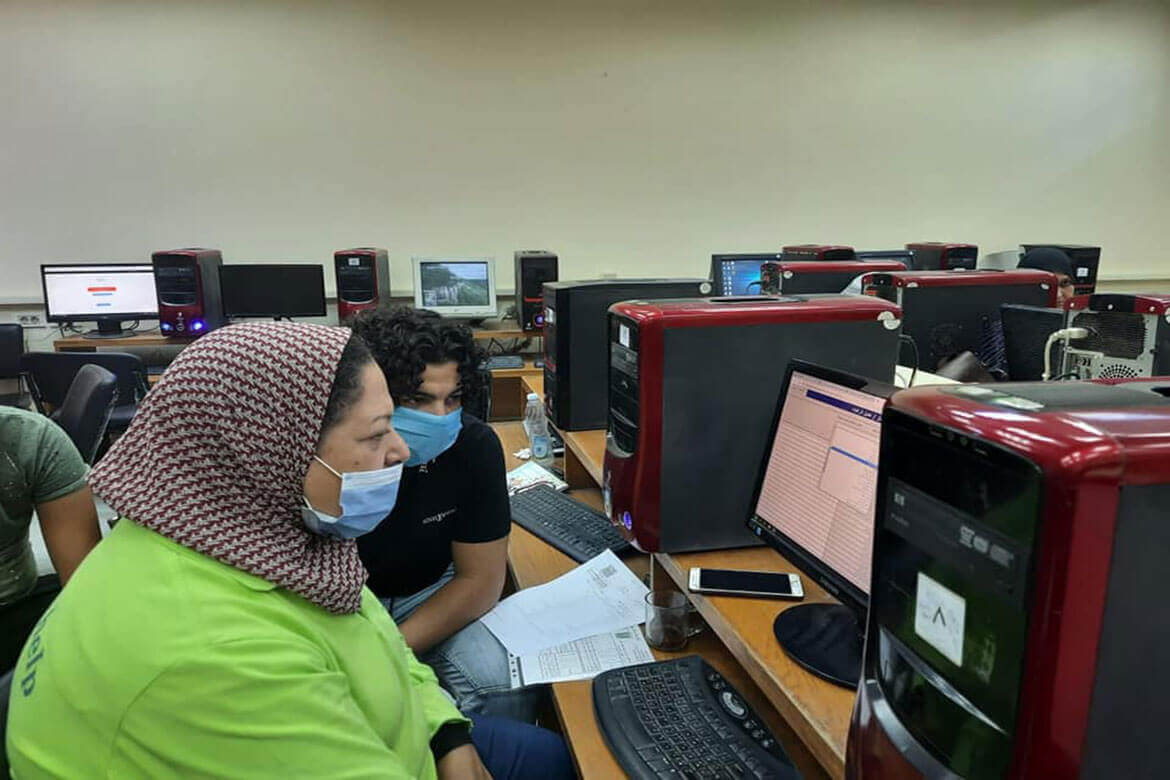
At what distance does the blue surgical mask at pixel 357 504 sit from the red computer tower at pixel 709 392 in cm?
46

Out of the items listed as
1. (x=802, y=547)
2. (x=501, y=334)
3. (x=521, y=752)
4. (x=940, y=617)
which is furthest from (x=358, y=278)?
(x=940, y=617)

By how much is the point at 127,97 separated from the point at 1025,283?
4834mm

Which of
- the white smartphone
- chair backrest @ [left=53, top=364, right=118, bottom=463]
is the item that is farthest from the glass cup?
chair backrest @ [left=53, top=364, right=118, bottom=463]

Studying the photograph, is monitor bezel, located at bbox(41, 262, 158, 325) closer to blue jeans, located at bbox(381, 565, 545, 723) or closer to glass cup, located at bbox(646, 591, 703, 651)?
blue jeans, located at bbox(381, 565, 545, 723)

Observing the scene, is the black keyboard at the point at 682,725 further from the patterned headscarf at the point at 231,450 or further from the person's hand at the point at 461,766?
the patterned headscarf at the point at 231,450

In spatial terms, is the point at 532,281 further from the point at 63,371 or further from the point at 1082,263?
the point at 1082,263

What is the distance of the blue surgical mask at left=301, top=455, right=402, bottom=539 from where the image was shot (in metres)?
0.92

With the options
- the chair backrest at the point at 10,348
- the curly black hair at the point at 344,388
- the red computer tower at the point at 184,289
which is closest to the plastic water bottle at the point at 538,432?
the curly black hair at the point at 344,388

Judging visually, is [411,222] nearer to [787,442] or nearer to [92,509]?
[92,509]

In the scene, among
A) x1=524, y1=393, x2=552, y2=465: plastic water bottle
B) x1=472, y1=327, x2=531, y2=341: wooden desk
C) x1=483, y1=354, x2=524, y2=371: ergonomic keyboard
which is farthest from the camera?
x1=472, y1=327, x2=531, y2=341: wooden desk

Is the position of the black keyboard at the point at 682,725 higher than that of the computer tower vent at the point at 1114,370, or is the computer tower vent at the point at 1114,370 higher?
the computer tower vent at the point at 1114,370

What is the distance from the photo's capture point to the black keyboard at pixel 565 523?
67.9 inches

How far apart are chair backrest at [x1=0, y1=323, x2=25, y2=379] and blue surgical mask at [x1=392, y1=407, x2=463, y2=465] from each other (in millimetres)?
3906

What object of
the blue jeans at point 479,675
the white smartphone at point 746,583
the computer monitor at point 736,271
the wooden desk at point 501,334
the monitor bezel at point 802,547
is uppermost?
the computer monitor at point 736,271
